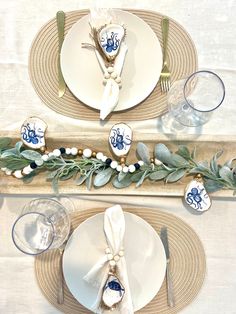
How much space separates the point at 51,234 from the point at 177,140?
0.34 meters

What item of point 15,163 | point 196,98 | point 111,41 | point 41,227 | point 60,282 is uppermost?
point 111,41

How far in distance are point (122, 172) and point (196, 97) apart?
0.23 m

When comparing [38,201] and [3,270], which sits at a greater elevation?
[38,201]

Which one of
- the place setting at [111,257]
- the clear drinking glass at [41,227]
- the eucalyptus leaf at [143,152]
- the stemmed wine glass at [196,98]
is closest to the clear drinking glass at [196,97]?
the stemmed wine glass at [196,98]

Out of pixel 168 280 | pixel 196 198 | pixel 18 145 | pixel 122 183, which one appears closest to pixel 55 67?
pixel 18 145

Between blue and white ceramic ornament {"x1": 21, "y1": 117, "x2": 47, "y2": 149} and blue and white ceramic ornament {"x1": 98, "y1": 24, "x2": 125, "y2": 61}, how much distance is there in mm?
216

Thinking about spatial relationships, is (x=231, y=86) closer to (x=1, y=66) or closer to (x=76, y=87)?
(x=76, y=87)

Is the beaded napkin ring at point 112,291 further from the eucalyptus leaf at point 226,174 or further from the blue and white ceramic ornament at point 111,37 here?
the blue and white ceramic ornament at point 111,37

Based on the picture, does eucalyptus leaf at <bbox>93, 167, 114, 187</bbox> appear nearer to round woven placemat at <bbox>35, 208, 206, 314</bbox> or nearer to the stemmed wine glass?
round woven placemat at <bbox>35, 208, 206, 314</bbox>

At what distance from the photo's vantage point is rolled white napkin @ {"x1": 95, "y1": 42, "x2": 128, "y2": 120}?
0.91 metres

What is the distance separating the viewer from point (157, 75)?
36.6 inches

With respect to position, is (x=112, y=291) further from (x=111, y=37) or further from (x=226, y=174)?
(x=111, y=37)

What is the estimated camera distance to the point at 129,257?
0.91 metres

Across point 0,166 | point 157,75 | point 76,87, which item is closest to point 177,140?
point 157,75
